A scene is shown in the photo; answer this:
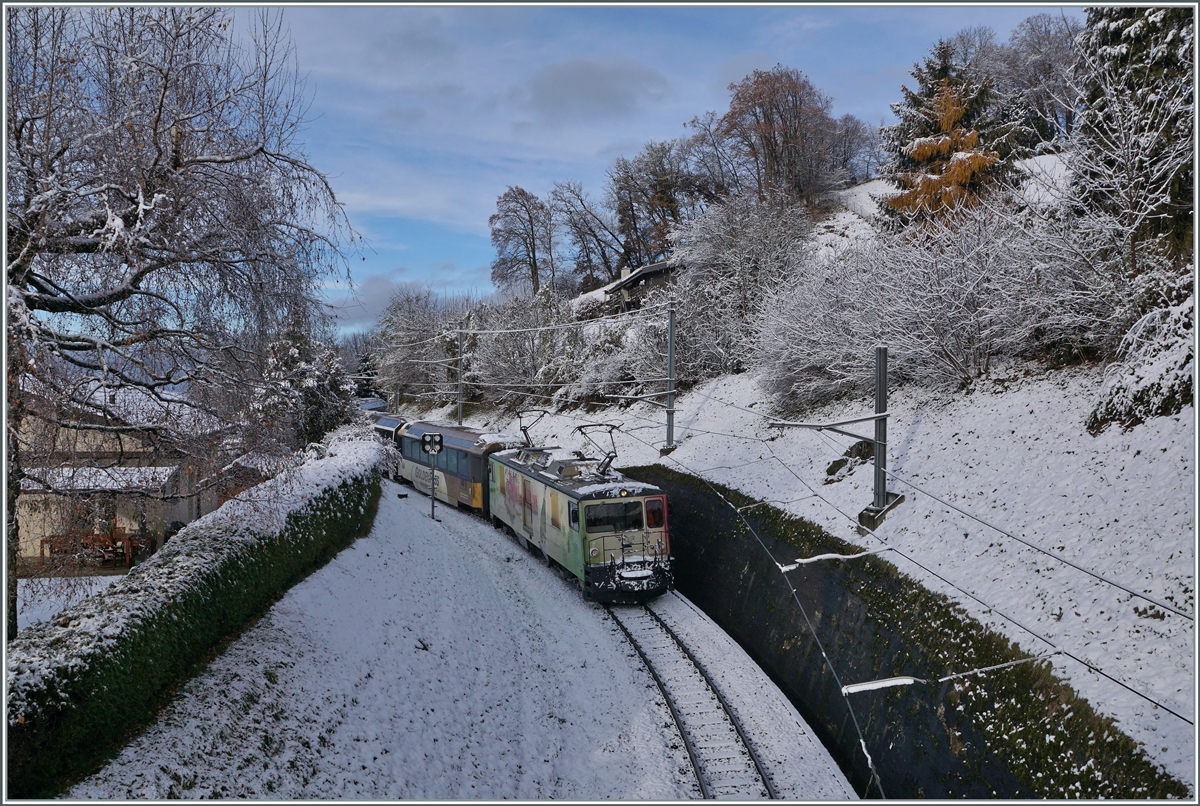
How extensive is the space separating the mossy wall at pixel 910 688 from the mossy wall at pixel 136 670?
895 centimetres

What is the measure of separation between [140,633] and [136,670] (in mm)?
421

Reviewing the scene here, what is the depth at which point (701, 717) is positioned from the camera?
35.6ft

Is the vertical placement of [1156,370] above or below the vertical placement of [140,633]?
above

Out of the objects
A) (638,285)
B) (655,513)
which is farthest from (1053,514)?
(638,285)

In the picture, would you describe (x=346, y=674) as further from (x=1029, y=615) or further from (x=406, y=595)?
(x=1029, y=615)

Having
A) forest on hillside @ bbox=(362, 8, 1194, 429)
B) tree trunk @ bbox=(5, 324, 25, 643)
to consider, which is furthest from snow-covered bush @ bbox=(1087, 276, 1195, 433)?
tree trunk @ bbox=(5, 324, 25, 643)

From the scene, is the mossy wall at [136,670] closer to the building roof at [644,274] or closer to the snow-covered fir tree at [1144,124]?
the snow-covered fir tree at [1144,124]

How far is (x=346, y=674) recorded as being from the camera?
32.1 feet

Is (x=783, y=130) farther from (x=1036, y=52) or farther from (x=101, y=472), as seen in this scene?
(x=101, y=472)

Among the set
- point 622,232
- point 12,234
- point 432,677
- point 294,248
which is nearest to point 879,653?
point 432,677

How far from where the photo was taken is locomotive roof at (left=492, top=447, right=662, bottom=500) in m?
15.0

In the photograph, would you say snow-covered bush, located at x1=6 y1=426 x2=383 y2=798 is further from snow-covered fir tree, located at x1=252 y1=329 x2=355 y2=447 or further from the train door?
the train door

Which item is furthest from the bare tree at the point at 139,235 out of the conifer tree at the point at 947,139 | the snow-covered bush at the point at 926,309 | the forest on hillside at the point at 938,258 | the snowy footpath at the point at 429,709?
the conifer tree at the point at 947,139

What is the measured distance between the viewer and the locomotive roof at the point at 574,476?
1502 cm
